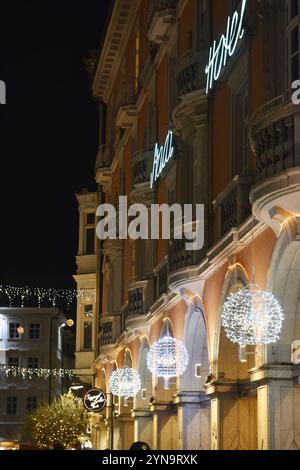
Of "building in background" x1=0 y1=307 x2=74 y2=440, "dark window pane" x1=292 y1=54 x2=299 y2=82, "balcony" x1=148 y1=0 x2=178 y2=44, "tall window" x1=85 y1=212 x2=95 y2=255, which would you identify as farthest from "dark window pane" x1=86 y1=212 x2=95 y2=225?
"dark window pane" x1=292 y1=54 x2=299 y2=82

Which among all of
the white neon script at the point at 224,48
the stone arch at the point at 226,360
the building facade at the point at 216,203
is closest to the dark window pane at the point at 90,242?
the building facade at the point at 216,203

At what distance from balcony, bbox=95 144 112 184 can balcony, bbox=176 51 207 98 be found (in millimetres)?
20548

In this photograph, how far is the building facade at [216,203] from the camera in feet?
50.5

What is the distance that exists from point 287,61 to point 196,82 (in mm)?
6278

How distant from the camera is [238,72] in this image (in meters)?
19.0

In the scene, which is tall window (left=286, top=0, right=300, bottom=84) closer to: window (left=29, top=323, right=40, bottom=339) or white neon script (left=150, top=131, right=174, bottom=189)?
white neon script (left=150, top=131, right=174, bottom=189)

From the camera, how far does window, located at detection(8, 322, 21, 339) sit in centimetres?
8256

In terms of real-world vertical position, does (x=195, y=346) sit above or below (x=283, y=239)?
below

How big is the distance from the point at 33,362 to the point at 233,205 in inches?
2601

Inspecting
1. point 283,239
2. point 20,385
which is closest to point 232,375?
point 283,239

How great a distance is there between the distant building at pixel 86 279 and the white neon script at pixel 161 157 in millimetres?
19909

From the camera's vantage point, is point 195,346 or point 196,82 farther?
point 195,346

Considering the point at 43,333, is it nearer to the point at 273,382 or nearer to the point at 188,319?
the point at 188,319
